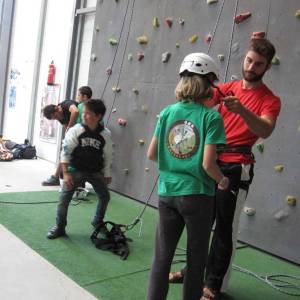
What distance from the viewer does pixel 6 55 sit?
799cm

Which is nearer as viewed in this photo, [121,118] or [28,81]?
[121,118]

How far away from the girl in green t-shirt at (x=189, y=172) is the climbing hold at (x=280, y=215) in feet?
5.26

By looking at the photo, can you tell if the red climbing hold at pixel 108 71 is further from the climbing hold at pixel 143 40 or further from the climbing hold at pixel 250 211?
the climbing hold at pixel 250 211

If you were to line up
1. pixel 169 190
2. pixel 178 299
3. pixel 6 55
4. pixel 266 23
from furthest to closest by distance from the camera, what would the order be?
pixel 6 55 → pixel 266 23 → pixel 178 299 → pixel 169 190

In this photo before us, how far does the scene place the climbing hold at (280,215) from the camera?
125 inches

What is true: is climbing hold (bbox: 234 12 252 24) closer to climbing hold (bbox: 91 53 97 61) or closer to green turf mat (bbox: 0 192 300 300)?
green turf mat (bbox: 0 192 300 300)

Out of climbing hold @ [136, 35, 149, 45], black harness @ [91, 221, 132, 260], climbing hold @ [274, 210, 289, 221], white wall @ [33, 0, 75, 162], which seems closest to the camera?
black harness @ [91, 221, 132, 260]

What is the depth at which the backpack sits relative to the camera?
6.62 meters

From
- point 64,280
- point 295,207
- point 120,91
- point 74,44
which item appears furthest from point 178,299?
point 74,44

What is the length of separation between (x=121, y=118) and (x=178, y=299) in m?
2.91

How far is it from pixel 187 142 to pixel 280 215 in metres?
1.81

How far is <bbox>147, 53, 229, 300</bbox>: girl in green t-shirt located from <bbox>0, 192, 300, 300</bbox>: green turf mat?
0.58m

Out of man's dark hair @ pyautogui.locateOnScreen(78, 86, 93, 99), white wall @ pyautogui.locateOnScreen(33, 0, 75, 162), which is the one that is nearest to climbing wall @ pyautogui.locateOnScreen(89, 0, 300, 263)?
man's dark hair @ pyautogui.locateOnScreen(78, 86, 93, 99)

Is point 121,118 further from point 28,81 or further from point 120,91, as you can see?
point 28,81
